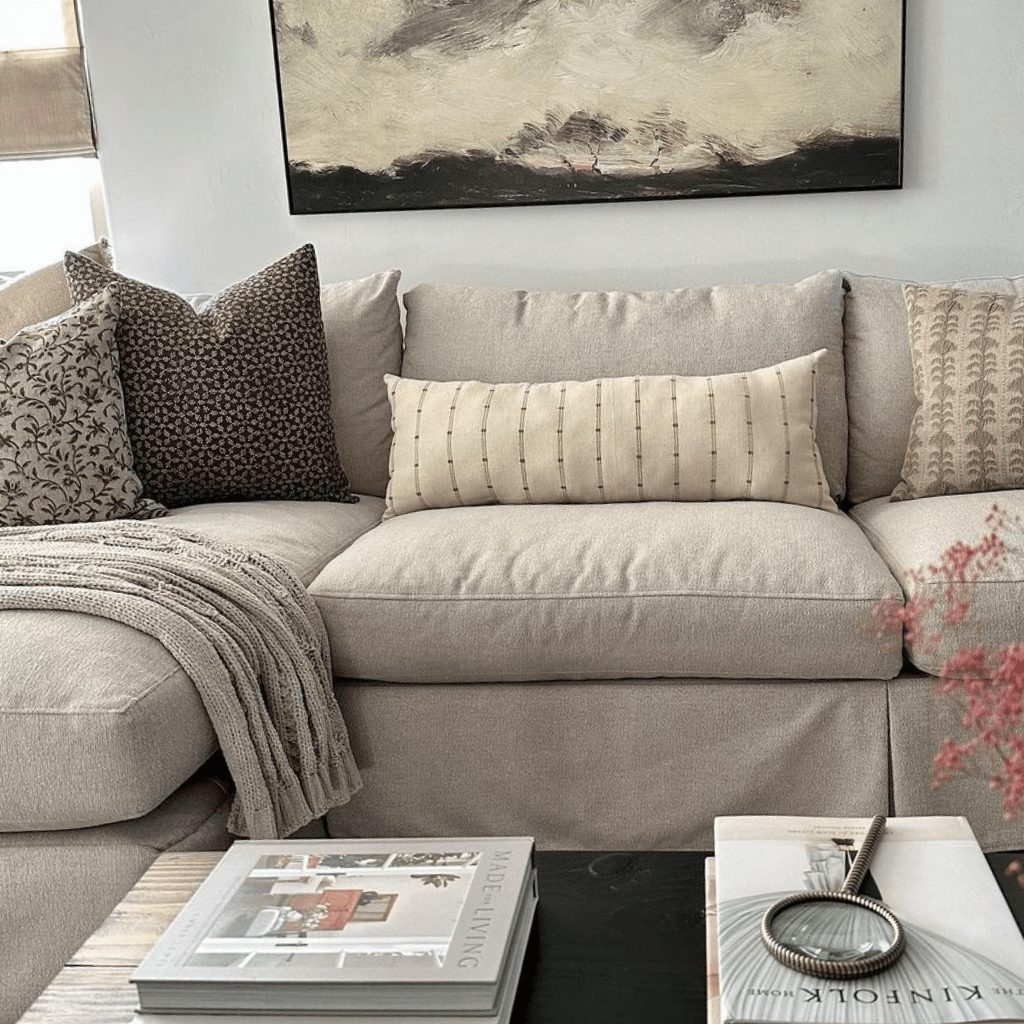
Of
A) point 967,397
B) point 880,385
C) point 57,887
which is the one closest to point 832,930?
point 57,887

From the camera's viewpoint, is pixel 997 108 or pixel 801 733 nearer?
pixel 801 733

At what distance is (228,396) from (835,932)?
173 centimetres

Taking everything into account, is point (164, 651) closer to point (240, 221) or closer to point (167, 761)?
point (167, 761)

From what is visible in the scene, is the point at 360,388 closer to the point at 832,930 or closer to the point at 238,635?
the point at 238,635

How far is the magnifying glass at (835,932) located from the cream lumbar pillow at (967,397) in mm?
1434

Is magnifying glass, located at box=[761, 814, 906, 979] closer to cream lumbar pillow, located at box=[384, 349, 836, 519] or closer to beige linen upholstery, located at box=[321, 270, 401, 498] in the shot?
cream lumbar pillow, located at box=[384, 349, 836, 519]

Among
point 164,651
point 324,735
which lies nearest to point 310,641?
point 324,735

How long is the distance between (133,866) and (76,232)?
214 centimetres

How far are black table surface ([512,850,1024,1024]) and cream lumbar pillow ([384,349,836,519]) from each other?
109 centimetres

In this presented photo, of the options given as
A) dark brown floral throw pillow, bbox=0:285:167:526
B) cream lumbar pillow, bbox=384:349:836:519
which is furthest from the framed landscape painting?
dark brown floral throw pillow, bbox=0:285:167:526

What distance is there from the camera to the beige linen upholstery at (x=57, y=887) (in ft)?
5.44

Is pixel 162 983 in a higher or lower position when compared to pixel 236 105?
lower

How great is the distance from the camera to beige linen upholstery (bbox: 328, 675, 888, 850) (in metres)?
1.99

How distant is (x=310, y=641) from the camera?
1951 millimetres
